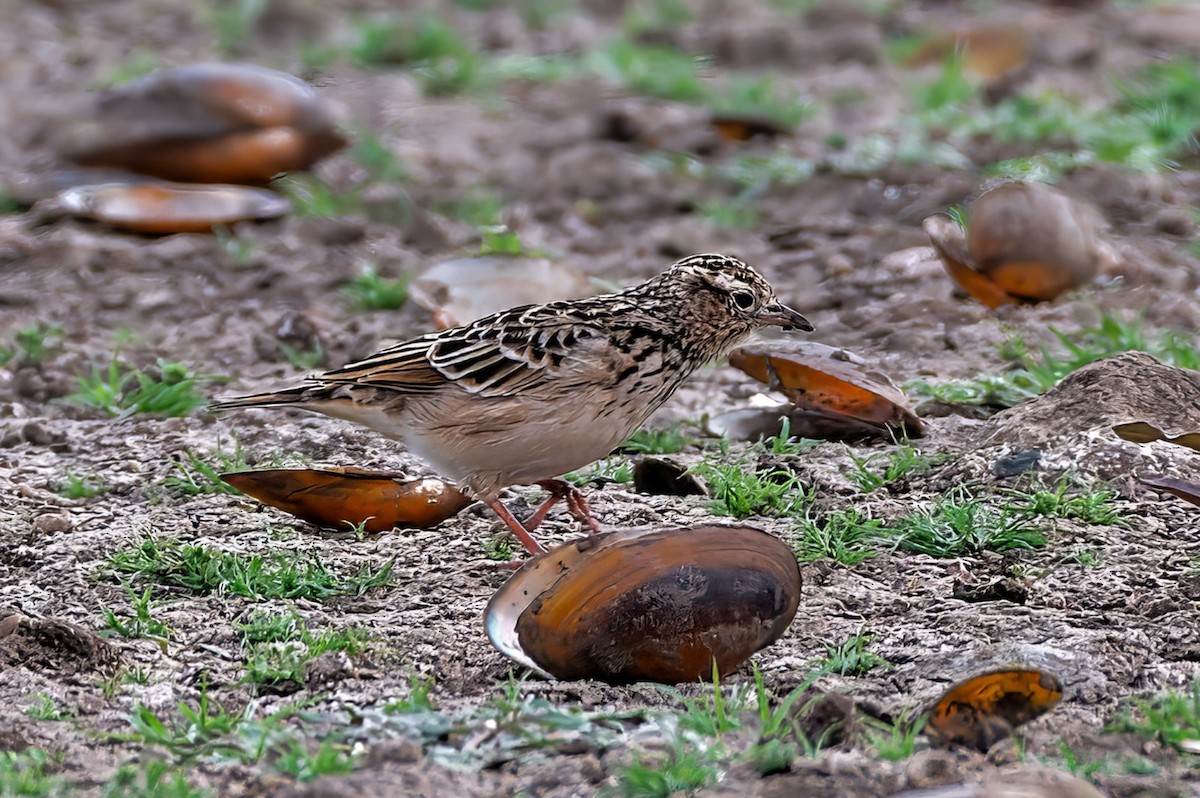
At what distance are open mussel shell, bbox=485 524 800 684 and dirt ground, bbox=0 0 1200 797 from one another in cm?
9

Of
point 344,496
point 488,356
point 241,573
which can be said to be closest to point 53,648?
point 241,573

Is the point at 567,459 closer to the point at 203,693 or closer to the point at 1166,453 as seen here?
the point at 203,693

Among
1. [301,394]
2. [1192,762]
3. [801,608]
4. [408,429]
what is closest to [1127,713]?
[1192,762]

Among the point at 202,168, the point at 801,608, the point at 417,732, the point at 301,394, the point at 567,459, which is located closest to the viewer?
the point at 417,732

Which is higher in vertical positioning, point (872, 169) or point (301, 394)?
point (301, 394)

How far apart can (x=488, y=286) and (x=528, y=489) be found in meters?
1.52

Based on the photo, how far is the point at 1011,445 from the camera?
5.20m

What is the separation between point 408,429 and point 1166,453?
2.43 meters

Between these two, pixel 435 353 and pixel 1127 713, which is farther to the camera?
pixel 435 353

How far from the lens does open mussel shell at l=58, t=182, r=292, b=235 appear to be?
8117mm

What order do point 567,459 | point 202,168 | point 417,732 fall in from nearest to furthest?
point 417,732 → point 567,459 → point 202,168

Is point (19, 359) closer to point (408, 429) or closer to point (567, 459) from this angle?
point (408, 429)

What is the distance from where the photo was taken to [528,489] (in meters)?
5.52

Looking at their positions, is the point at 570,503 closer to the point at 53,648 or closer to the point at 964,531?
the point at 964,531
